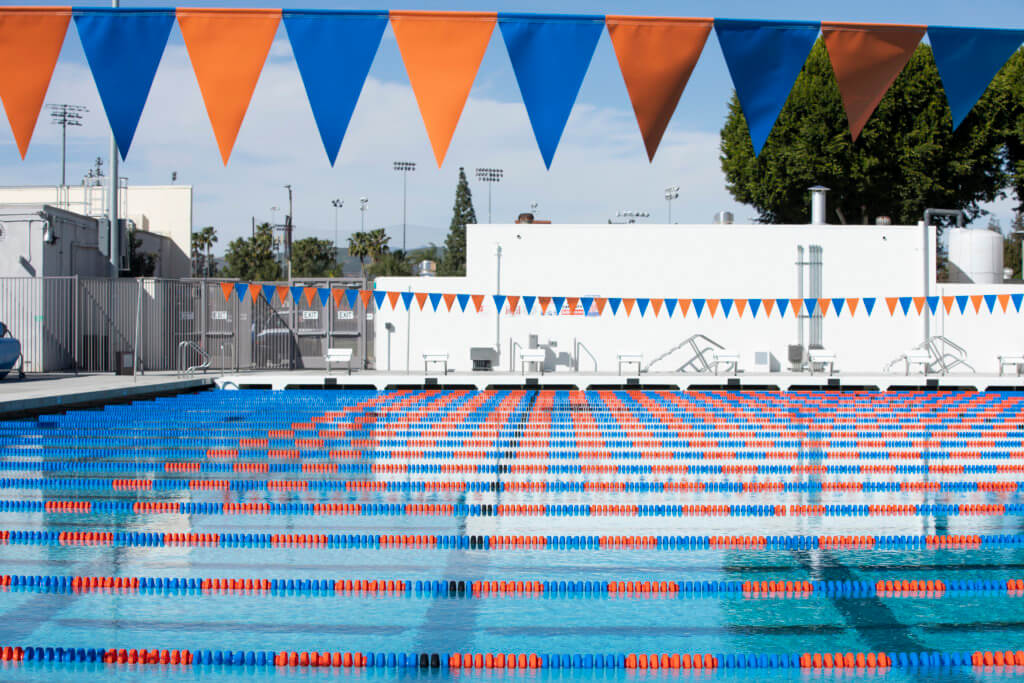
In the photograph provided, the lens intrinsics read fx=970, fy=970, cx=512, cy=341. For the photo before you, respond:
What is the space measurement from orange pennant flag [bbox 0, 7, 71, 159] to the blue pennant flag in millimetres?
221

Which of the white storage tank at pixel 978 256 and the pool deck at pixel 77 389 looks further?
the white storage tank at pixel 978 256

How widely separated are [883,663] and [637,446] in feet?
23.7

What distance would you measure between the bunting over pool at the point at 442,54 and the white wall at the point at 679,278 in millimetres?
15533

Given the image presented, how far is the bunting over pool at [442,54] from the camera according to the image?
26.1 feet

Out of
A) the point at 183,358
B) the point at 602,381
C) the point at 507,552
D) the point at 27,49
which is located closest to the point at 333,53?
the point at 27,49

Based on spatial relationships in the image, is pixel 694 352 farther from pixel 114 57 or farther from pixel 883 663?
pixel 883 663

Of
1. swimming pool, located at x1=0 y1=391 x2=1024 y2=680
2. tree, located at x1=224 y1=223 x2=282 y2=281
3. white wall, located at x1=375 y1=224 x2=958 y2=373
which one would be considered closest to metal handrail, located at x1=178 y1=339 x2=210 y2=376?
white wall, located at x1=375 y1=224 x2=958 y2=373

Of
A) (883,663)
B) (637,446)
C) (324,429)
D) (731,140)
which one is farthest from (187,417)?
(731,140)

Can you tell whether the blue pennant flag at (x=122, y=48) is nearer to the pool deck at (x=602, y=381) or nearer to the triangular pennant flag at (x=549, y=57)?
the triangular pennant flag at (x=549, y=57)

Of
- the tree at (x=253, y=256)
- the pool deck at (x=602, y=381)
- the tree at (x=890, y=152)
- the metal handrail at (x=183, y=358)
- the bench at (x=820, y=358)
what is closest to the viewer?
the pool deck at (x=602, y=381)

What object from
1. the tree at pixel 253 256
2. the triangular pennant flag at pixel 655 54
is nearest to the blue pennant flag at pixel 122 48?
the triangular pennant flag at pixel 655 54

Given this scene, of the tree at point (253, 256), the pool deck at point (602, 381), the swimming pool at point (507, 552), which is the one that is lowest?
the swimming pool at point (507, 552)

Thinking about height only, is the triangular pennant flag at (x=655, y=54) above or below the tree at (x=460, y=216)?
below

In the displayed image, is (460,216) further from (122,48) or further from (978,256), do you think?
(122,48)
